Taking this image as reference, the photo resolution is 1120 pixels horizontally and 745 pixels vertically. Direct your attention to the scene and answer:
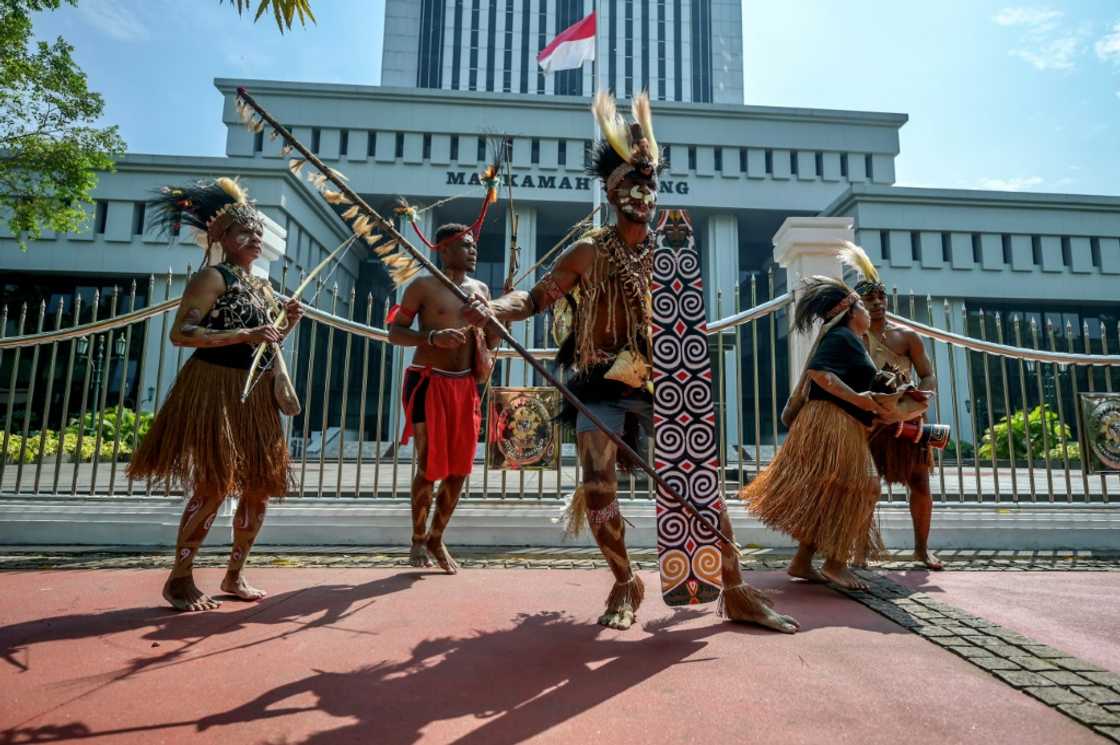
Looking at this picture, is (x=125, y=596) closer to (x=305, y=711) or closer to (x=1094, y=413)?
(x=305, y=711)

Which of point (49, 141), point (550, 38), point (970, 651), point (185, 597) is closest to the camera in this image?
point (970, 651)

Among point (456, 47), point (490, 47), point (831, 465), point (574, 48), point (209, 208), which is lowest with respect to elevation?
point (831, 465)

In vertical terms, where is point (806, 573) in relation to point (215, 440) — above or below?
below

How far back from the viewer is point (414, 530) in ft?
13.8

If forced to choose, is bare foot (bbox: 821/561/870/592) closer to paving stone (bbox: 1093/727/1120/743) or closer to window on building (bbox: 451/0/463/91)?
paving stone (bbox: 1093/727/1120/743)

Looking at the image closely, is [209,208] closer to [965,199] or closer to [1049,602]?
[1049,602]

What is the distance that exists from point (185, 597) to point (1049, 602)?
4.32m

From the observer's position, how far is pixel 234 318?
3219 millimetres

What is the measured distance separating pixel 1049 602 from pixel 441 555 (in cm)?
337

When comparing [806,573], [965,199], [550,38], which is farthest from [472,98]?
[806,573]

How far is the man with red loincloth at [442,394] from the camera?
416cm

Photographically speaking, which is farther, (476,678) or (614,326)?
(614,326)

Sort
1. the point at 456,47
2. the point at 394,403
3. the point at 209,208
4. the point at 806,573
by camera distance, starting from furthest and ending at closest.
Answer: the point at 456,47 → the point at 394,403 → the point at 806,573 → the point at 209,208

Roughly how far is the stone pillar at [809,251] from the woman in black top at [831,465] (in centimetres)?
161
